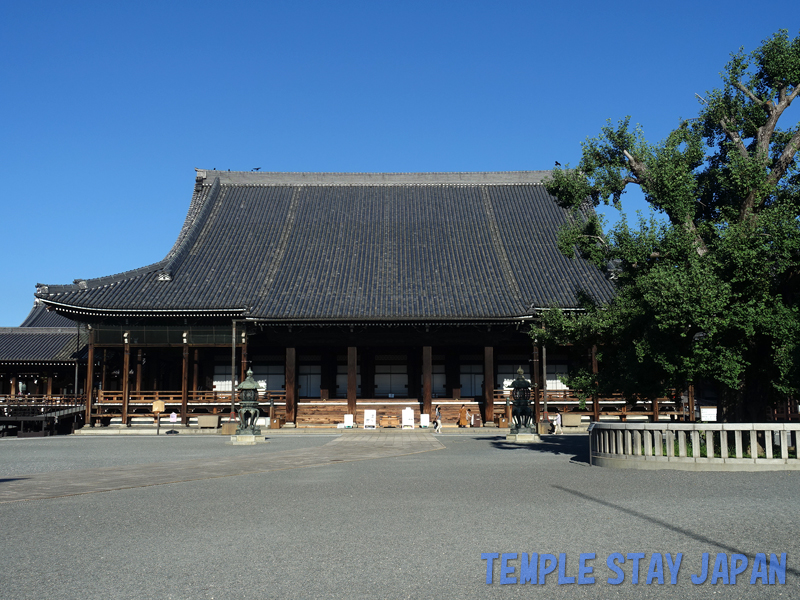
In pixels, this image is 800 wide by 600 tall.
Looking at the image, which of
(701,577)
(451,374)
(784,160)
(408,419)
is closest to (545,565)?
(701,577)

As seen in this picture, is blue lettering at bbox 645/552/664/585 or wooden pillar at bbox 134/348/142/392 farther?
wooden pillar at bbox 134/348/142/392

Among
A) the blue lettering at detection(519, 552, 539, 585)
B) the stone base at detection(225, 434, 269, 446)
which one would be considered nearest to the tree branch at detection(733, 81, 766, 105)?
the blue lettering at detection(519, 552, 539, 585)

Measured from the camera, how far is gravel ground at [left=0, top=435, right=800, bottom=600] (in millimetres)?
5168

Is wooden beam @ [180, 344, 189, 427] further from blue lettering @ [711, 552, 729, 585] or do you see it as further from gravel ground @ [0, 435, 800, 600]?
blue lettering @ [711, 552, 729, 585]

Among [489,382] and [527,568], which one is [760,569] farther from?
[489,382]

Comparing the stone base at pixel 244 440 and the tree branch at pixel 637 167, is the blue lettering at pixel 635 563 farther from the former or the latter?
the stone base at pixel 244 440

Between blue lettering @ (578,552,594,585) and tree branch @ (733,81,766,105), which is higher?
tree branch @ (733,81,766,105)

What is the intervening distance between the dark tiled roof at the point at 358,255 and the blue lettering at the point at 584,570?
→ 23.8 meters

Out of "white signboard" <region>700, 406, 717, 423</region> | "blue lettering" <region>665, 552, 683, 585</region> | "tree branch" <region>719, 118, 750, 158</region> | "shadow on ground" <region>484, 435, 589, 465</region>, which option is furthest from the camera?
"white signboard" <region>700, 406, 717, 423</region>

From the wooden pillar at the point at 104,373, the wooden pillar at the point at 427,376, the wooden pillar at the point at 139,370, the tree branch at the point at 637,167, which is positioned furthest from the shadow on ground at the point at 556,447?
the wooden pillar at the point at 104,373

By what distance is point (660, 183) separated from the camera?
542 inches

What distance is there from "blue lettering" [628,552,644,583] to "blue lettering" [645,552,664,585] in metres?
0.08

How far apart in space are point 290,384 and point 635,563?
26036mm

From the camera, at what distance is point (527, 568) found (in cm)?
560
